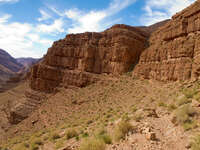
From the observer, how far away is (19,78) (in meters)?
84.0

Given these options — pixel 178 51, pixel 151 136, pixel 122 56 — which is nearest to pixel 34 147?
pixel 151 136

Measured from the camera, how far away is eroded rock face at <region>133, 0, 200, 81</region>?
19.1m

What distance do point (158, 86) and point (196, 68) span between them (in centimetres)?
571

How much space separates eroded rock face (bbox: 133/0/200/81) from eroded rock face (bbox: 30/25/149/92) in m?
7.66

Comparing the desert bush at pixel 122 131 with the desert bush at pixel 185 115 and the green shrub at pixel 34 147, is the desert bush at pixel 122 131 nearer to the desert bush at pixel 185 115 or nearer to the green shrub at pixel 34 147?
the desert bush at pixel 185 115

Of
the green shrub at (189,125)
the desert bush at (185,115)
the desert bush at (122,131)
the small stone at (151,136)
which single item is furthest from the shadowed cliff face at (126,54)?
the small stone at (151,136)

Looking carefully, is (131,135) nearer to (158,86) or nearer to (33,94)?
(158,86)

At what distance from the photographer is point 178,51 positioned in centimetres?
2112

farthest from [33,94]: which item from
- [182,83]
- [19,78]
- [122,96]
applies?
[19,78]

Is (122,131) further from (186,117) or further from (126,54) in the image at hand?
(126,54)

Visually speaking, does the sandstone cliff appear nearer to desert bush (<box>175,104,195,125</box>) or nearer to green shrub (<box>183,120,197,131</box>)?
desert bush (<box>175,104,195,125</box>)

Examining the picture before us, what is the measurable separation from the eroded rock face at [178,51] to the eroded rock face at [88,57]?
7662mm

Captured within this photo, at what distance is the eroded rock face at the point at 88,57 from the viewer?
3384 cm

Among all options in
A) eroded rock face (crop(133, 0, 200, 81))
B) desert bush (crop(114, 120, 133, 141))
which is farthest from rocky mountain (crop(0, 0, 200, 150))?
desert bush (crop(114, 120, 133, 141))
